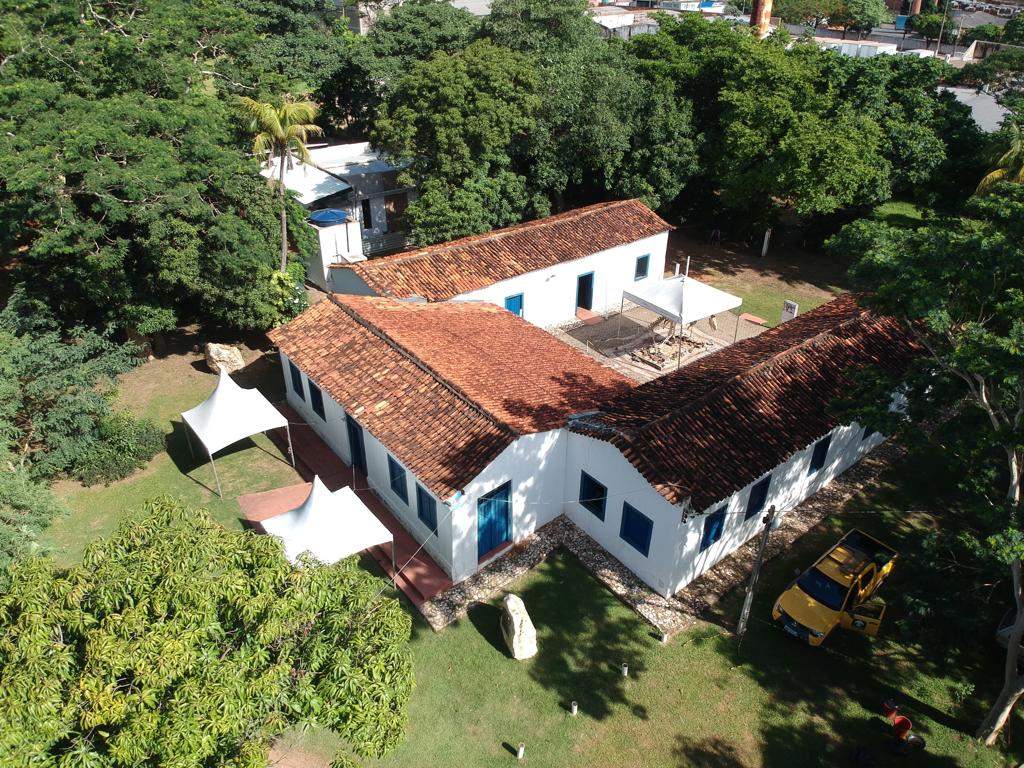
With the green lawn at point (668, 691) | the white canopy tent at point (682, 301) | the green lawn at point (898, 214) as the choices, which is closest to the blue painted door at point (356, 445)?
the green lawn at point (668, 691)

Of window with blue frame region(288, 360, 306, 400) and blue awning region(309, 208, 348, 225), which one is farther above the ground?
blue awning region(309, 208, 348, 225)

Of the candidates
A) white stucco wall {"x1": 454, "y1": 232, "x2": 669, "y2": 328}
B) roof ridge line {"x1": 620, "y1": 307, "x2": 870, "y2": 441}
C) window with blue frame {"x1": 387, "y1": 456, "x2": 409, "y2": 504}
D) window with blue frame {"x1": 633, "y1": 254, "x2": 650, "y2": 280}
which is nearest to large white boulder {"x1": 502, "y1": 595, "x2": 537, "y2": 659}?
window with blue frame {"x1": 387, "y1": 456, "x2": 409, "y2": 504}

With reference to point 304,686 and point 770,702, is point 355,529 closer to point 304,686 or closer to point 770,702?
point 304,686

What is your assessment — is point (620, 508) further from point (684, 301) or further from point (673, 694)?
point (684, 301)

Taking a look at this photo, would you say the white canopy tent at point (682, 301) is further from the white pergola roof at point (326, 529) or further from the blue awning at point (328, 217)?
the white pergola roof at point (326, 529)

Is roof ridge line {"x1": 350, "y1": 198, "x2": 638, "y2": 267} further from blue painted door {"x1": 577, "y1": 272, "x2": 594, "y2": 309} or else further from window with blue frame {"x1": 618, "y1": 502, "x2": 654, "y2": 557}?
window with blue frame {"x1": 618, "y1": 502, "x2": 654, "y2": 557}
